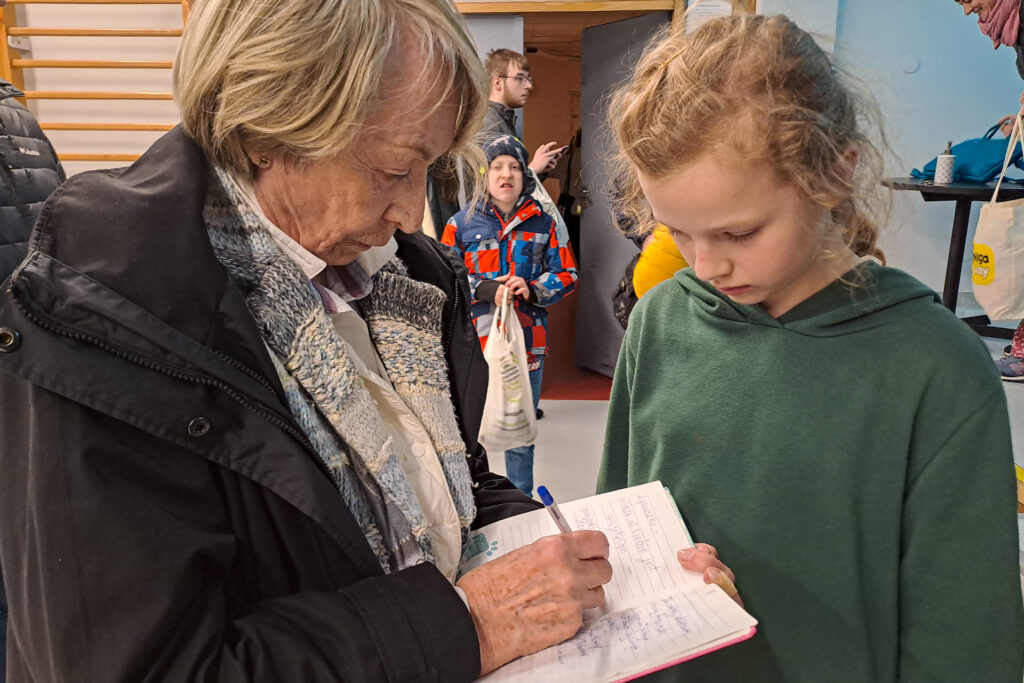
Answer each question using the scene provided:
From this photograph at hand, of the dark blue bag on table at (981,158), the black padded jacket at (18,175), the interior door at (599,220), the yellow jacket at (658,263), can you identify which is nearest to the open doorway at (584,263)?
the interior door at (599,220)

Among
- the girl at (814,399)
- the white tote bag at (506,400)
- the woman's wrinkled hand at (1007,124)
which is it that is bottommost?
the white tote bag at (506,400)

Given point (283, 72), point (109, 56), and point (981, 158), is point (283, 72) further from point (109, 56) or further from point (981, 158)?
point (109, 56)

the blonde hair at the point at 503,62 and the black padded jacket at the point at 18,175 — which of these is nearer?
the black padded jacket at the point at 18,175

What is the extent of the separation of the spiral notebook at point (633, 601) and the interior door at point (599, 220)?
346 centimetres

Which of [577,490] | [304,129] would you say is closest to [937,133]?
[577,490]

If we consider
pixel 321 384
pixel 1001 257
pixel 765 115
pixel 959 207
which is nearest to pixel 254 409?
pixel 321 384

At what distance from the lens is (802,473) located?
982 millimetres

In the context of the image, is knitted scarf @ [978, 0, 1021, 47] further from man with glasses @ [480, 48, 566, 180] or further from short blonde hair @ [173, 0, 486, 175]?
short blonde hair @ [173, 0, 486, 175]

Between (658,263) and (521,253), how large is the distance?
5.36ft

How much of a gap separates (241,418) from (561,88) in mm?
6634

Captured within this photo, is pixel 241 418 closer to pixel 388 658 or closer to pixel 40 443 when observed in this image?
pixel 40 443

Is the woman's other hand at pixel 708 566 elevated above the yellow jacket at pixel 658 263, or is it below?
below

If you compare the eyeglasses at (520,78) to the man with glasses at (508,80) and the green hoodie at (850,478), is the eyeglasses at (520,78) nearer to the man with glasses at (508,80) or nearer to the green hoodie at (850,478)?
the man with glasses at (508,80)

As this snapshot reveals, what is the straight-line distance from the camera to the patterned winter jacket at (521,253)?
3.20 meters
